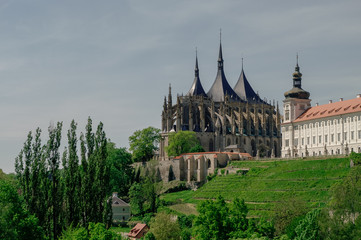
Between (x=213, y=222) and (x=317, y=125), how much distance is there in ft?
128

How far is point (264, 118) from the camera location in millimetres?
112438

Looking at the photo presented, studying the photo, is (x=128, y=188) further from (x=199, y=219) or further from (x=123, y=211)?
(x=199, y=219)

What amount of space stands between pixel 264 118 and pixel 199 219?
212 ft

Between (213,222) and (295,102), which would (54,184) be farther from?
(295,102)

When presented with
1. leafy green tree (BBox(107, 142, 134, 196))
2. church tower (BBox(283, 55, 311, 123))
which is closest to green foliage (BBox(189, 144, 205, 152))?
leafy green tree (BBox(107, 142, 134, 196))

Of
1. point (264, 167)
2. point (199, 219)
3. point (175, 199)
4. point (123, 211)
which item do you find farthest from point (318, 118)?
point (199, 219)

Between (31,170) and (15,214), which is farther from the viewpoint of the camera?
(31,170)

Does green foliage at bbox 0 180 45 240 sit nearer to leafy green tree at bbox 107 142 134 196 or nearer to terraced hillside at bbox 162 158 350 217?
terraced hillside at bbox 162 158 350 217

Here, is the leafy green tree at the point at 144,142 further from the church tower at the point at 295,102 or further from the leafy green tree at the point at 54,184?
the leafy green tree at the point at 54,184

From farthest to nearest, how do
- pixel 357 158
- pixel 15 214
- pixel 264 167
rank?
pixel 264 167
pixel 357 158
pixel 15 214

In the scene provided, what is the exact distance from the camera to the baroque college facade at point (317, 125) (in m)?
77.7

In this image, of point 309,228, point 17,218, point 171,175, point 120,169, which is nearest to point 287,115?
point 171,175

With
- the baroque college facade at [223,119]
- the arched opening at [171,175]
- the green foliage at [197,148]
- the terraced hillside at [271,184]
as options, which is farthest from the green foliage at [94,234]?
the baroque college facade at [223,119]

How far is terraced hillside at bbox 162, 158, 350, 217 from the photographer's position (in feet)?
218
